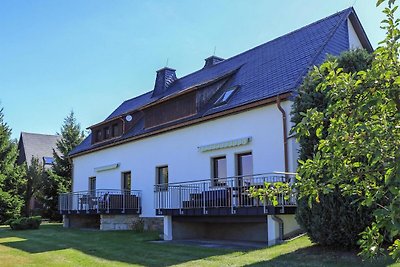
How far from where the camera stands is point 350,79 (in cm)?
294

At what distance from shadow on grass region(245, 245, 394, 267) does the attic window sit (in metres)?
7.83

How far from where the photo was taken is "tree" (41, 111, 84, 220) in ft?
105

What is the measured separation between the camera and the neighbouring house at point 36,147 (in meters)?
43.6

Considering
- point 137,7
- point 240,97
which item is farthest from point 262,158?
point 137,7

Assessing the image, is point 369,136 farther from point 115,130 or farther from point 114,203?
point 115,130

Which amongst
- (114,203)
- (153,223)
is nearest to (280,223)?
(153,223)

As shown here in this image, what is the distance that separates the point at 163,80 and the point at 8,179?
14.9 m

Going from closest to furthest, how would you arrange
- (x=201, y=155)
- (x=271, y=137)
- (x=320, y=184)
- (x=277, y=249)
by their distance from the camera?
1. (x=320, y=184)
2. (x=277, y=249)
3. (x=271, y=137)
4. (x=201, y=155)

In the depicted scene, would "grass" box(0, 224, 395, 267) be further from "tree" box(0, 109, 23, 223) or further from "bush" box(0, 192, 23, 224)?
"tree" box(0, 109, 23, 223)

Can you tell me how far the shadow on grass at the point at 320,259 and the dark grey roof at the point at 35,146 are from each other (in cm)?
3815

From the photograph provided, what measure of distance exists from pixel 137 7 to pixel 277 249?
7.39 metres

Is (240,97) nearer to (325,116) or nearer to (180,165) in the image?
(180,165)

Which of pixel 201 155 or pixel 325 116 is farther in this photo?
pixel 201 155

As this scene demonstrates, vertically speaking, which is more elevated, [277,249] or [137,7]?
[137,7]
